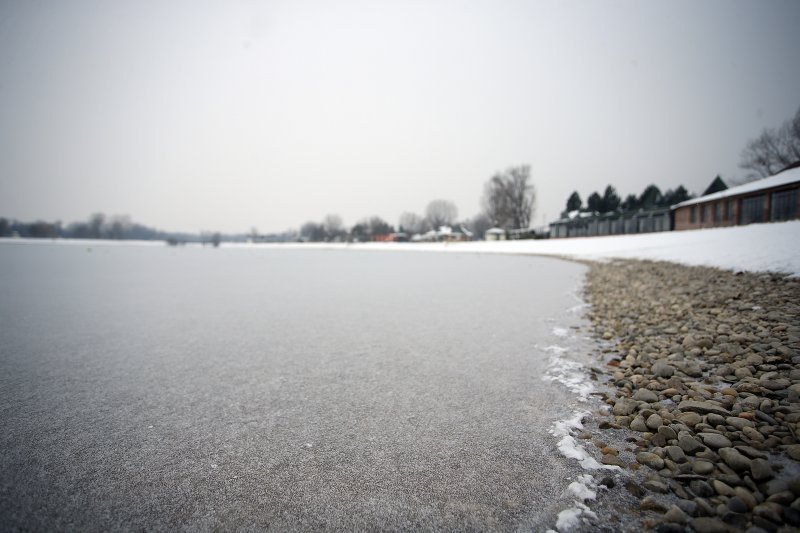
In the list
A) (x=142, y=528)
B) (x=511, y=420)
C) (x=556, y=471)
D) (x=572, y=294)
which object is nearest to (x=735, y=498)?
(x=556, y=471)

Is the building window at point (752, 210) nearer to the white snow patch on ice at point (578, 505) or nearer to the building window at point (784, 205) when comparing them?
the building window at point (784, 205)

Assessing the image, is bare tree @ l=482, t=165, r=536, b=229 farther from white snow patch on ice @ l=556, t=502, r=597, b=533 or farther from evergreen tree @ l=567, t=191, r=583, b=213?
white snow patch on ice @ l=556, t=502, r=597, b=533

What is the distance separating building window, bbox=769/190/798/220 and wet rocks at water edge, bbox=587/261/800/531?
25.1 meters

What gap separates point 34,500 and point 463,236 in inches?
4120

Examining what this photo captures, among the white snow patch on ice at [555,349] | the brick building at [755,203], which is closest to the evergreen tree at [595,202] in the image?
the brick building at [755,203]

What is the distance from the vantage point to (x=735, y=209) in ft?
90.0

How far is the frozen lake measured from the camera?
91.3 inches

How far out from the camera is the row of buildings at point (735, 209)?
23320mm

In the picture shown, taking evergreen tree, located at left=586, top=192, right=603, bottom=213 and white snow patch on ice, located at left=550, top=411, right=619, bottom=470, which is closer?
white snow patch on ice, located at left=550, top=411, right=619, bottom=470

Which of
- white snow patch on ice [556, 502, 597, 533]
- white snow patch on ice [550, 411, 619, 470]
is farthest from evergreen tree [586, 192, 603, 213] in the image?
white snow patch on ice [556, 502, 597, 533]

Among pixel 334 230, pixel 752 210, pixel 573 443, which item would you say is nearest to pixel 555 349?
pixel 573 443

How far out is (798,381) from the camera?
331 cm

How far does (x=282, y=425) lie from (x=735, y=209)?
124 feet

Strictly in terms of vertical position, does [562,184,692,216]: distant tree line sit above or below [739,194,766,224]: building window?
above
